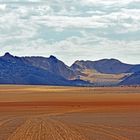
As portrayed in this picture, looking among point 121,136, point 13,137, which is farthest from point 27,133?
point 121,136

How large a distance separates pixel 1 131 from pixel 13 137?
3.40m

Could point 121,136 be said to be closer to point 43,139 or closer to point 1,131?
point 43,139

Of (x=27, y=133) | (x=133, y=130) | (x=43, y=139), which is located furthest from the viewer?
(x=133, y=130)

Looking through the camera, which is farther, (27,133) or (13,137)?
(27,133)

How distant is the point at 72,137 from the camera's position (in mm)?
19047

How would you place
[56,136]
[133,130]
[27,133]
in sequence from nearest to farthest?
[56,136] < [27,133] < [133,130]

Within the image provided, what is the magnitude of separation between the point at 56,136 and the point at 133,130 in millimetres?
4717

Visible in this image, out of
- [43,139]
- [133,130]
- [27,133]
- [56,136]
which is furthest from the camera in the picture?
[133,130]

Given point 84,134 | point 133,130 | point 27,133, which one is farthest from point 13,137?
point 133,130

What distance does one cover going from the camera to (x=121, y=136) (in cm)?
1956

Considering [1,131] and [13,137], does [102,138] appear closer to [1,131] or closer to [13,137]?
[13,137]

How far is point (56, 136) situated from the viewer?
65.0 feet

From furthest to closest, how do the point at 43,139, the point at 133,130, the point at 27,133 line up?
A: the point at 133,130, the point at 27,133, the point at 43,139

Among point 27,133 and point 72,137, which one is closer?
point 72,137
